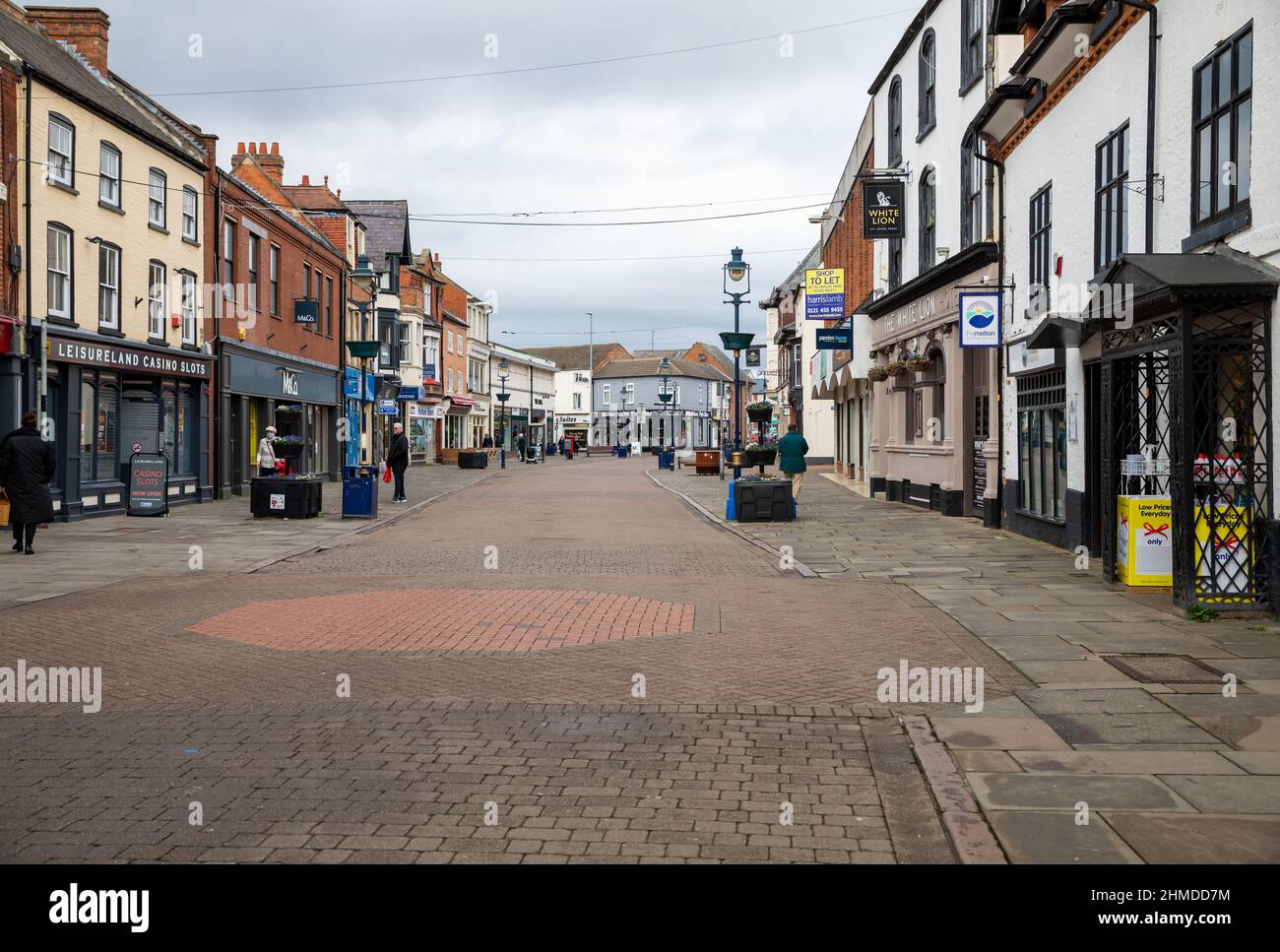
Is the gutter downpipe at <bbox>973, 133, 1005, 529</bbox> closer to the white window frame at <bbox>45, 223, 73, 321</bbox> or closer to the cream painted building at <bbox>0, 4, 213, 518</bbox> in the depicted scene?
the cream painted building at <bbox>0, 4, 213, 518</bbox>

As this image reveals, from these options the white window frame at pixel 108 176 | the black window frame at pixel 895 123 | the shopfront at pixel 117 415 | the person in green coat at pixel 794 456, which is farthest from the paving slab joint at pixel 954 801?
the black window frame at pixel 895 123

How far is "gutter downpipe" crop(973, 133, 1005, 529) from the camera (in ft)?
60.6

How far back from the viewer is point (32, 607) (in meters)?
10.7

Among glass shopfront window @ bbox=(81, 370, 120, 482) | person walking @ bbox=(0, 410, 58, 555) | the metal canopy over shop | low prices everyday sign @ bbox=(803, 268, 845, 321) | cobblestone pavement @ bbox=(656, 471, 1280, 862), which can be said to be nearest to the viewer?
cobblestone pavement @ bbox=(656, 471, 1280, 862)

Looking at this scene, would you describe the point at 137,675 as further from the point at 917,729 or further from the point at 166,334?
the point at 166,334

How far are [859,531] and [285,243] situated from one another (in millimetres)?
21592

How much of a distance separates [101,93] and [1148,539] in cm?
2174

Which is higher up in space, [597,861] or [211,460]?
[211,460]

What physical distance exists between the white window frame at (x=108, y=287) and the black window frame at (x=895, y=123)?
56.4 ft

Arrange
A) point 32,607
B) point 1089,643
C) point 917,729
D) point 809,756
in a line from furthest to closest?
point 32,607
point 1089,643
point 917,729
point 809,756

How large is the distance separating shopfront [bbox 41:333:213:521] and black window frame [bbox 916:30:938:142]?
16.8m

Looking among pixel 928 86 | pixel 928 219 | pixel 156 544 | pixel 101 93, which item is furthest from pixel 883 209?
pixel 101 93

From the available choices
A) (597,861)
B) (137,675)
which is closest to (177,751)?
(137,675)

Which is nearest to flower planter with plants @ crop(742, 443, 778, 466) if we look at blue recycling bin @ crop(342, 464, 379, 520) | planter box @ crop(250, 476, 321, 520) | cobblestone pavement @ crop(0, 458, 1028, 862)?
blue recycling bin @ crop(342, 464, 379, 520)
